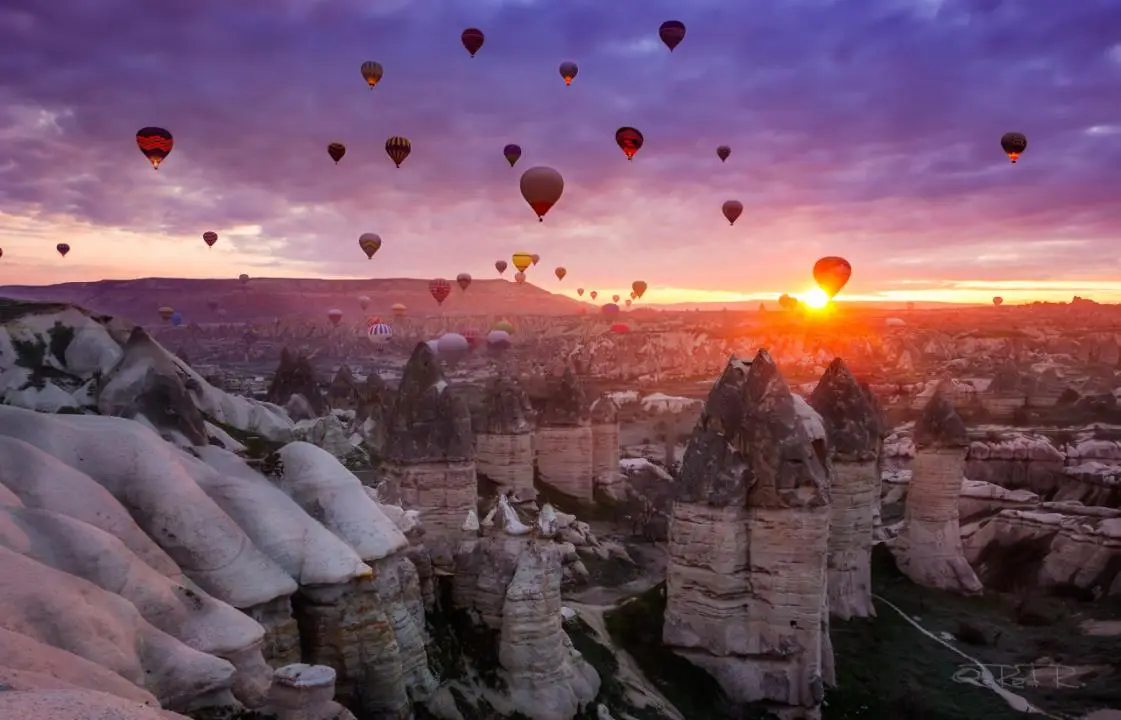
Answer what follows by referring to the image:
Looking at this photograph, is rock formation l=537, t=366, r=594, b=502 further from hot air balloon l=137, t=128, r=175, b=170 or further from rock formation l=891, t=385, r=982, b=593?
hot air balloon l=137, t=128, r=175, b=170

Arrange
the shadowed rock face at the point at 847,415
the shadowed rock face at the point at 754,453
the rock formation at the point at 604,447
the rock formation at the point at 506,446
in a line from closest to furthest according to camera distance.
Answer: the shadowed rock face at the point at 754,453 → the shadowed rock face at the point at 847,415 → the rock formation at the point at 506,446 → the rock formation at the point at 604,447

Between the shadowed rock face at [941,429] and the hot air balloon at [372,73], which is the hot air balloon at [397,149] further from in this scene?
the shadowed rock face at [941,429]

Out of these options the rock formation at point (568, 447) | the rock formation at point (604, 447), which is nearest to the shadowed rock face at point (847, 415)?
the rock formation at point (568, 447)

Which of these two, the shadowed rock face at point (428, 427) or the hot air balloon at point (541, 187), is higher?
the hot air balloon at point (541, 187)

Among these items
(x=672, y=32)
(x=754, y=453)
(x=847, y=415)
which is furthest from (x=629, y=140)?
(x=754, y=453)

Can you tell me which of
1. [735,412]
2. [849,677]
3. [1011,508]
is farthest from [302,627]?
[1011,508]

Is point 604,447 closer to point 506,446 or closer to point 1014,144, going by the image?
point 506,446
